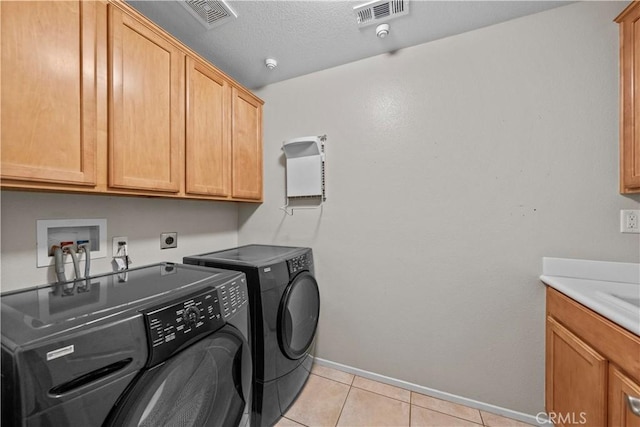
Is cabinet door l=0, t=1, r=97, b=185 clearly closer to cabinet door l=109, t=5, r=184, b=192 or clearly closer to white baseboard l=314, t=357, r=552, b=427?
cabinet door l=109, t=5, r=184, b=192

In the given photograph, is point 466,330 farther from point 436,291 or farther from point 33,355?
point 33,355

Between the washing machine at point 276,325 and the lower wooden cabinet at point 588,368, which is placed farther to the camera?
the washing machine at point 276,325

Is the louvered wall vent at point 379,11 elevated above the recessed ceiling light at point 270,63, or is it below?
above

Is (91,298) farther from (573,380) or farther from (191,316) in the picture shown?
(573,380)

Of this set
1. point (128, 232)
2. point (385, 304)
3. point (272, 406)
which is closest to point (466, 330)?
point (385, 304)

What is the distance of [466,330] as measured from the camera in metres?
1.54

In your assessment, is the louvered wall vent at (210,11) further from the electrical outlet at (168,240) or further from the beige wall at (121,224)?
the electrical outlet at (168,240)

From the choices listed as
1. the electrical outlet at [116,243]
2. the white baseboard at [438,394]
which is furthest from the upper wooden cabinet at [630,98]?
the electrical outlet at [116,243]

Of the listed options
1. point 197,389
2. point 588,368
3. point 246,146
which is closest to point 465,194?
point 588,368

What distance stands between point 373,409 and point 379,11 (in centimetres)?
240

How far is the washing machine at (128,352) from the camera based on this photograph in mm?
544

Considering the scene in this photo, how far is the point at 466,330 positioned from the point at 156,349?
1698 mm

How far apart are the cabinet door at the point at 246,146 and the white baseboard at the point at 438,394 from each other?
1513 millimetres

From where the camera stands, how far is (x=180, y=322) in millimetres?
805
